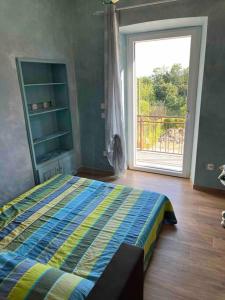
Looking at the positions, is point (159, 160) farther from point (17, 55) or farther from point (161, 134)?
point (17, 55)

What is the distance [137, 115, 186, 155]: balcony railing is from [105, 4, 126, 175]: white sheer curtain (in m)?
0.66

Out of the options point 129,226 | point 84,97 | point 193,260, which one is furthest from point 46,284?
point 84,97

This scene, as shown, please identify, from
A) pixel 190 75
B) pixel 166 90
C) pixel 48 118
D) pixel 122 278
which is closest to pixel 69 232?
pixel 122 278

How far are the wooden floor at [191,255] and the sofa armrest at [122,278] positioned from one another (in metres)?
0.79

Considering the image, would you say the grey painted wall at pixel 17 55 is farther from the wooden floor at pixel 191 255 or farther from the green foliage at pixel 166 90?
the wooden floor at pixel 191 255

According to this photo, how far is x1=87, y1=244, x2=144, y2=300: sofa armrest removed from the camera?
92 centimetres

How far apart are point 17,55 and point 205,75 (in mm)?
2340

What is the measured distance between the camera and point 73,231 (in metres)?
1.99

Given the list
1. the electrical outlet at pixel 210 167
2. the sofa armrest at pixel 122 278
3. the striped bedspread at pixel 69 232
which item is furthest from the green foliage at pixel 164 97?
the sofa armrest at pixel 122 278

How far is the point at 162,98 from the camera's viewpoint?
3.53m

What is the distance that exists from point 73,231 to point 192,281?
1.10m

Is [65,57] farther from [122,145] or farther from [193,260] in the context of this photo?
[193,260]

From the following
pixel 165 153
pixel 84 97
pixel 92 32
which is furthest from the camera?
pixel 165 153

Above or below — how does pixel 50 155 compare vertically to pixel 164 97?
below
